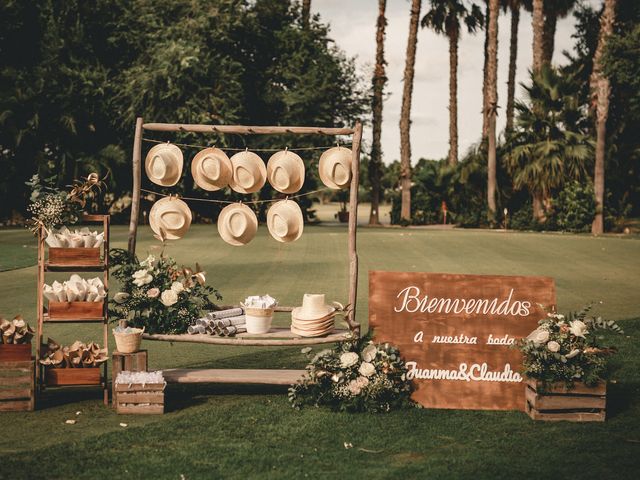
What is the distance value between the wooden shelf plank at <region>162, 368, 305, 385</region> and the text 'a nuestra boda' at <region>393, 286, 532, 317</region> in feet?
3.62

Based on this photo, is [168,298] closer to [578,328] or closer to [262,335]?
[262,335]

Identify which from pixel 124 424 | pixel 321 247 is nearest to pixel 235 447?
pixel 124 424

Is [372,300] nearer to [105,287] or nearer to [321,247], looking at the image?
[105,287]

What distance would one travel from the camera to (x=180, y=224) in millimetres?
7617

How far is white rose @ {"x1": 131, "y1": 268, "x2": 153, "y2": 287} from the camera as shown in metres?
7.15

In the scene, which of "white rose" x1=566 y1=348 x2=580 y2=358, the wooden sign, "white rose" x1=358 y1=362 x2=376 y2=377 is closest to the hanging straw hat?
the wooden sign

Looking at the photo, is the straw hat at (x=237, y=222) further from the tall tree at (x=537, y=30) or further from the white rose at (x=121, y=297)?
the tall tree at (x=537, y=30)

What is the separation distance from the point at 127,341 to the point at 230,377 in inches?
34.5

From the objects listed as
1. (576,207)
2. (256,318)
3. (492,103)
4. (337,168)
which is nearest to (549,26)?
(492,103)

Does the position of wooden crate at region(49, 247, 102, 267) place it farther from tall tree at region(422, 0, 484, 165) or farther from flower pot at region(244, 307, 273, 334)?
tall tree at region(422, 0, 484, 165)

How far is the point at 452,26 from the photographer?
46500 millimetres

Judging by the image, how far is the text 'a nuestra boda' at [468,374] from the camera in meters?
6.82

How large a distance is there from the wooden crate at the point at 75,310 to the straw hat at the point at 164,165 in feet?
4.18

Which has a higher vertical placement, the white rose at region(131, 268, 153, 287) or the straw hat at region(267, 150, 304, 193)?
the straw hat at region(267, 150, 304, 193)
